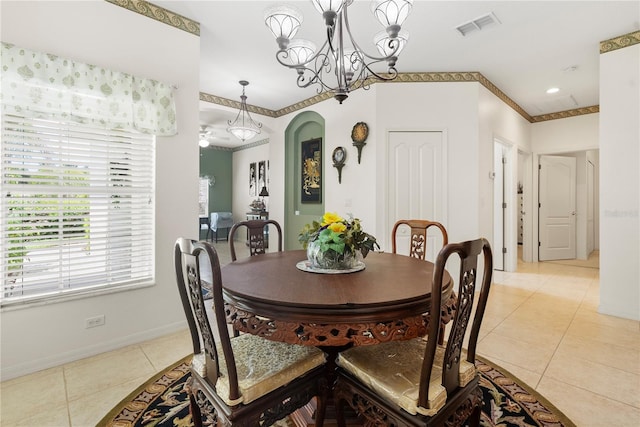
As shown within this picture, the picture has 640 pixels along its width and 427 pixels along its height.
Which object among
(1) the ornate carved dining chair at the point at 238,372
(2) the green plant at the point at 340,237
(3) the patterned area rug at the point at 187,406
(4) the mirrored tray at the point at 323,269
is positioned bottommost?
(3) the patterned area rug at the point at 187,406

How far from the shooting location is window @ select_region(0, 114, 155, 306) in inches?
79.0

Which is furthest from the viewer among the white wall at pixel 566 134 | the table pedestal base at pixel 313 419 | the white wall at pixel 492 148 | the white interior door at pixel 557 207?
the white interior door at pixel 557 207

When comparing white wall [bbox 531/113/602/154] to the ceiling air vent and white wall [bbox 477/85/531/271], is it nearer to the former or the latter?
white wall [bbox 477/85/531/271]

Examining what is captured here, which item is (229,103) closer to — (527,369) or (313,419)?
(313,419)

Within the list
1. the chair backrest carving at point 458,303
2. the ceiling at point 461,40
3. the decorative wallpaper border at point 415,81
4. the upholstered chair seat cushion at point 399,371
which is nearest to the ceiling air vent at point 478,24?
the ceiling at point 461,40

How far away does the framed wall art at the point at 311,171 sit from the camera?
16.0 feet

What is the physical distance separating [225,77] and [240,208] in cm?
535

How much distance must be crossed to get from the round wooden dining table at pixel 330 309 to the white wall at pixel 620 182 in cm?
295

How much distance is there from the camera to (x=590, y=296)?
371cm

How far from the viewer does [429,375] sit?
3.40ft

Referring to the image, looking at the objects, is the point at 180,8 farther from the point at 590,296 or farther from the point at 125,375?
the point at 590,296

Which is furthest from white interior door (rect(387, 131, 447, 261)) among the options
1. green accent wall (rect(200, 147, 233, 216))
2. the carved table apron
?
green accent wall (rect(200, 147, 233, 216))

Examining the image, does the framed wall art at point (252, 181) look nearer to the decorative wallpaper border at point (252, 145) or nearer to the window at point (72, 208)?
the decorative wallpaper border at point (252, 145)

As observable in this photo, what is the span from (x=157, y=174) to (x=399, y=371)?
2356mm
